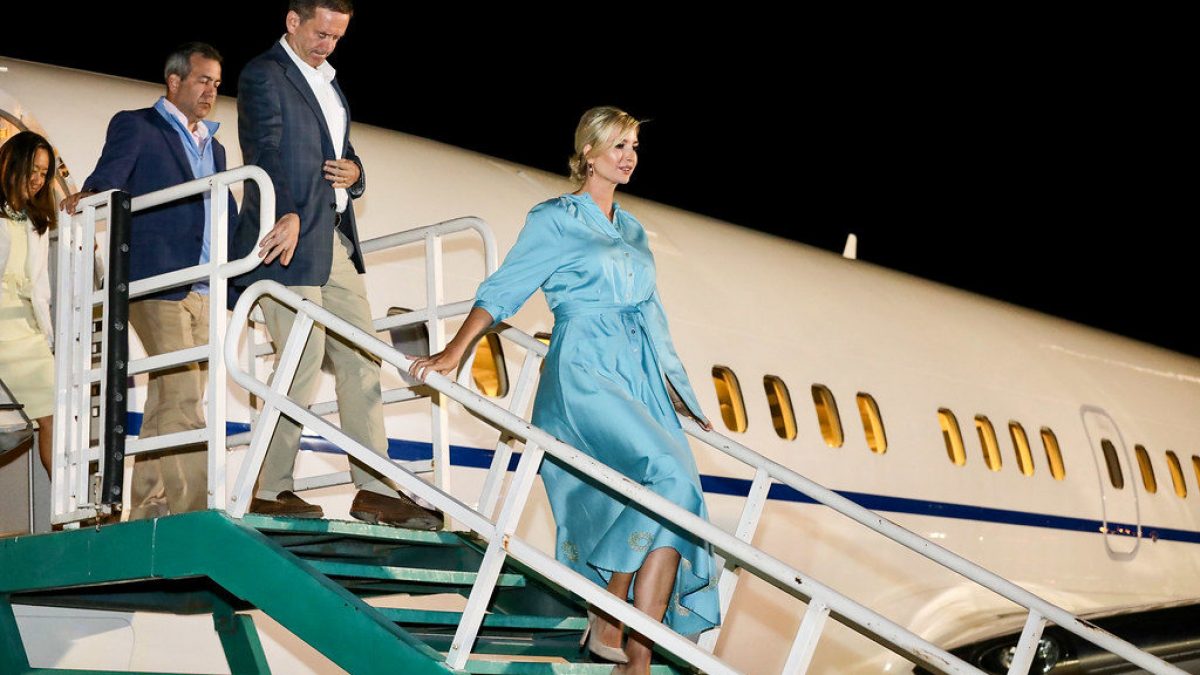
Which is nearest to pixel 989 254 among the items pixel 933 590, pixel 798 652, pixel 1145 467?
pixel 1145 467

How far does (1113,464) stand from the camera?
1223 cm

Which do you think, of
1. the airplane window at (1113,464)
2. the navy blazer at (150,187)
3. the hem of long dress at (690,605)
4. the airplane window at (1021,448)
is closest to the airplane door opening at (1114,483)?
the airplane window at (1113,464)

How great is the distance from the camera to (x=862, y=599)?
9164mm

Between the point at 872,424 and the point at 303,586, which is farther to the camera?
the point at 872,424

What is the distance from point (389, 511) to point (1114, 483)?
8259mm

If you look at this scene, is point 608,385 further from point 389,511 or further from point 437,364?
point 389,511

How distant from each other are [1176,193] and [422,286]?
3241 cm

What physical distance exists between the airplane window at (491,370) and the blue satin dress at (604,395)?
2453 millimetres

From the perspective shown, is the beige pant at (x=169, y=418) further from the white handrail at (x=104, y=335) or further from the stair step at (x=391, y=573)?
the stair step at (x=391, y=573)

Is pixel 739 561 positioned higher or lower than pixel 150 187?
lower

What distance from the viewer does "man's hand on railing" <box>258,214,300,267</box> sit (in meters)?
4.94

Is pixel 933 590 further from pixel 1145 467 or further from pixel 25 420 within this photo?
pixel 25 420

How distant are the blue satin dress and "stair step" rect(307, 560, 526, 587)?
0.36m

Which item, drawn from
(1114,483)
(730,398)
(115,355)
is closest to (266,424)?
(115,355)
